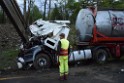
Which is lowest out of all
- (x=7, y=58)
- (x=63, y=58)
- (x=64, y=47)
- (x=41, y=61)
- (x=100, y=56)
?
(x=7, y=58)

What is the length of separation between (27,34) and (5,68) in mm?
1983

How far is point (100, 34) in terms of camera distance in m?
16.7

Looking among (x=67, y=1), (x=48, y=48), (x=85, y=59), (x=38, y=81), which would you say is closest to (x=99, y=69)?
(x=85, y=59)

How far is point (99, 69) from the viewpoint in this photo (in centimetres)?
1547

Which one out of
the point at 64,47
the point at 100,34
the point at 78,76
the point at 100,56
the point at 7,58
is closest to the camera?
the point at 64,47

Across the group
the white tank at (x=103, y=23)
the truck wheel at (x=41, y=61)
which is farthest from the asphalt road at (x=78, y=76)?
the white tank at (x=103, y=23)

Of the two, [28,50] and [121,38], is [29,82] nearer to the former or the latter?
[28,50]

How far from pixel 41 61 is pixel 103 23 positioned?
12.1ft

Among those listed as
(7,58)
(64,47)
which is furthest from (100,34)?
(7,58)

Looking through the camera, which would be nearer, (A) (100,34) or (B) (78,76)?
(B) (78,76)

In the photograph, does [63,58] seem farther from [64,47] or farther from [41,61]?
[41,61]

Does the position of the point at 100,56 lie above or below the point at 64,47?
below

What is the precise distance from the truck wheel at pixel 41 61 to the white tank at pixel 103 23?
8.46ft

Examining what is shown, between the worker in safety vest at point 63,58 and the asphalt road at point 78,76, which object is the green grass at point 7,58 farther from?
the worker in safety vest at point 63,58
